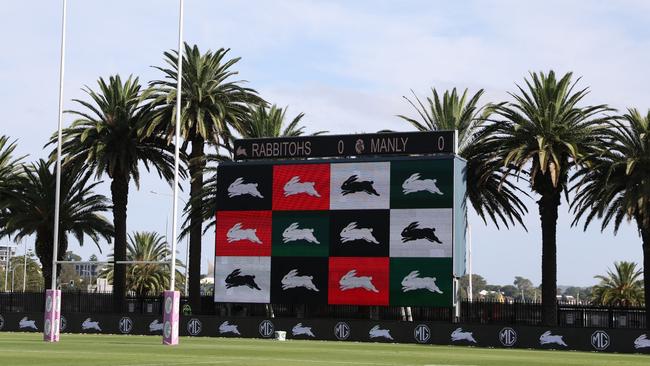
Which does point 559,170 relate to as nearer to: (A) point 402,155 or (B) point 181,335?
(A) point 402,155

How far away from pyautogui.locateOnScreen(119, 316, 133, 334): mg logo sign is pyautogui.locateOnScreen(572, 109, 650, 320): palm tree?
86.2ft

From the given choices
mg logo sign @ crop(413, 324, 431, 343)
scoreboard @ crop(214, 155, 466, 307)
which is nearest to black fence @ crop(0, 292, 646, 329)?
scoreboard @ crop(214, 155, 466, 307)

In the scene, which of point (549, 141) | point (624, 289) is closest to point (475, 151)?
point (549, 141)

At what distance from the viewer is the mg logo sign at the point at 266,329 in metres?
58.4

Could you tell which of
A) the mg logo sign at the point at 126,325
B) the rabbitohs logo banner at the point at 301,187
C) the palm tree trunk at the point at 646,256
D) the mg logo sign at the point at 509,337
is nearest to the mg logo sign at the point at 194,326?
the mg logo sign at the point at 126,325

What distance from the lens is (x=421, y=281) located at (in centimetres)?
5725

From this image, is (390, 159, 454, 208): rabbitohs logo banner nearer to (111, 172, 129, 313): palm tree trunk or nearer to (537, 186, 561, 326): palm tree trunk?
(537, 186, 561, 326): palm tree trunk

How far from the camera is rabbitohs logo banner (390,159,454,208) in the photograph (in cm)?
5731

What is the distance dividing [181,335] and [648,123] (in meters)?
27.8

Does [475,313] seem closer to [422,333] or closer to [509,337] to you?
[422,333]

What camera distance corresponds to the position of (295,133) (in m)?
71.9

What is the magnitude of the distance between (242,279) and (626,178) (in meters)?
21.9

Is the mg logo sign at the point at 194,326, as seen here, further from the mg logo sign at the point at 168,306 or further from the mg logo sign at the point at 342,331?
the mg logo sign at the point at 168,306

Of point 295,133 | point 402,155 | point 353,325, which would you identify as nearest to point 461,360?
point 353,325
